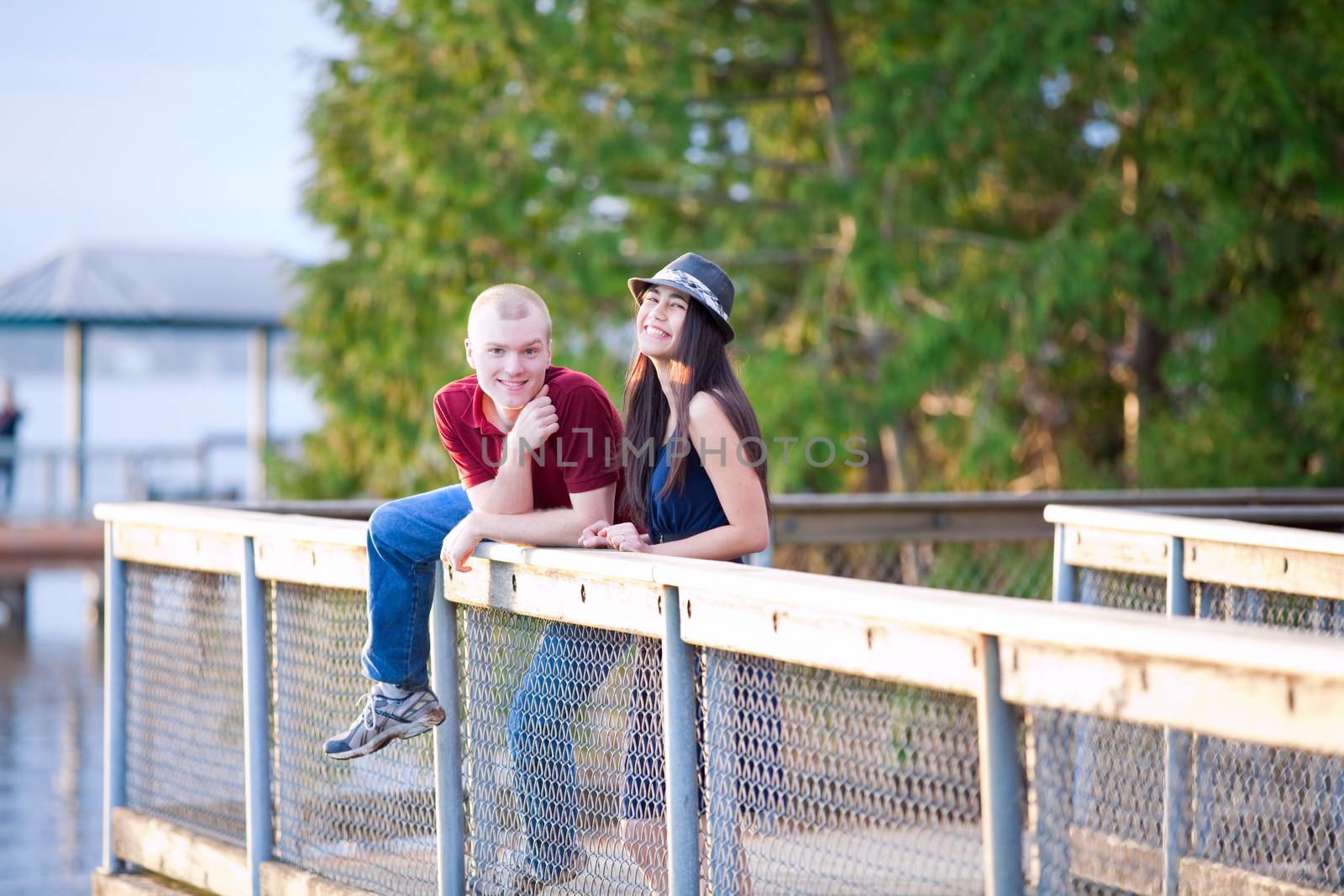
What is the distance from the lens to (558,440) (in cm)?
362

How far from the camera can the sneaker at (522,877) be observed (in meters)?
3.23

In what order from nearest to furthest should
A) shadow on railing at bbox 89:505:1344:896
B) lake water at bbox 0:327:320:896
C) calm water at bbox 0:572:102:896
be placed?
1. shadow on railing at bbox 89:505:1344:896
2. calm water at bbox 0:572:102:896
3. lake water at bbox 0:327:320:896

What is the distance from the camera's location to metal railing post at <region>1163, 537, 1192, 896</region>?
13.3 ft

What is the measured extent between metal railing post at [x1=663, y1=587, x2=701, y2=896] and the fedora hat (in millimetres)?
919

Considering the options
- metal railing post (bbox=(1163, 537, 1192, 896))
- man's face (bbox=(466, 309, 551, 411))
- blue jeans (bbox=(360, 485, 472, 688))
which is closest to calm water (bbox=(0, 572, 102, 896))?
blue jeans (bbox=(360, 485, 472, 688))

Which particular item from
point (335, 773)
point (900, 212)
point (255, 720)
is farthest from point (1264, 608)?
point (900, 212)

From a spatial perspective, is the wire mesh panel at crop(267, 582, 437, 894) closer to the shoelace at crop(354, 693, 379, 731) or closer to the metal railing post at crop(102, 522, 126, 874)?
the shoelace at crop(354, 693, 379, 731)

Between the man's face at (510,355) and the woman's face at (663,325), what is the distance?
217mm

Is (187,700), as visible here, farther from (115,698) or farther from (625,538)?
(625,538)

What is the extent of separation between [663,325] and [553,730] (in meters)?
0.91

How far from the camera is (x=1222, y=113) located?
10.4 m

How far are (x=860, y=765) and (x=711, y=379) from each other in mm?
Answer: 1097

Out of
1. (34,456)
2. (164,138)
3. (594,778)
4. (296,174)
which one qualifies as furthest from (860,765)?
(164,138)

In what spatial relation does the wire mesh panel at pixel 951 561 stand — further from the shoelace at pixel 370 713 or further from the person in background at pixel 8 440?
the person in background at pixel 8 440
